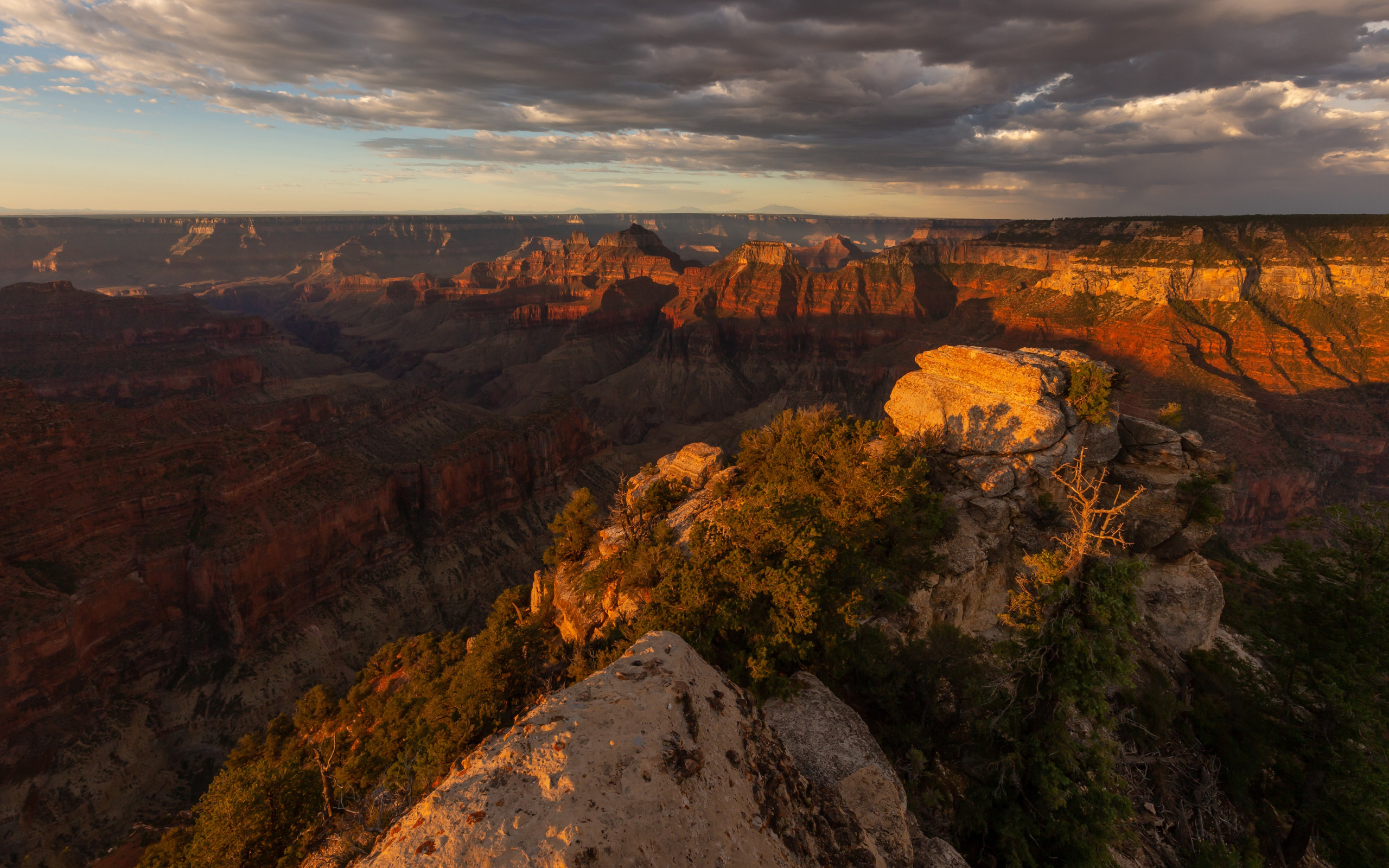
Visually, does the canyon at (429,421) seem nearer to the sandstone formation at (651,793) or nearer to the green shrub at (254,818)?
the sandstone formation at (651,793)

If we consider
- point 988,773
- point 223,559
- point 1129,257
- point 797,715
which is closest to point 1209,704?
point 988,773

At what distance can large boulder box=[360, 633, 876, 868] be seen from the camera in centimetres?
763

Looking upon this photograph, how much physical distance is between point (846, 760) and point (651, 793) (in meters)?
6.14

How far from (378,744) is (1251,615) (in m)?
33.8

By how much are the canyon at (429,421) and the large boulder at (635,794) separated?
16008 mm

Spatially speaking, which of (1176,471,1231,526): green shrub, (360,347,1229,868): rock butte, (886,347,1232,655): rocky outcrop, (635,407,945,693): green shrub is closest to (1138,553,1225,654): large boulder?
(886,347,1232,655): rocky outcrop

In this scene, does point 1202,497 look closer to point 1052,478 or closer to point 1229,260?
point 1052,478

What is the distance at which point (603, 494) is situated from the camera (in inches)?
3241

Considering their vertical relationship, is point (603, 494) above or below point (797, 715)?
below

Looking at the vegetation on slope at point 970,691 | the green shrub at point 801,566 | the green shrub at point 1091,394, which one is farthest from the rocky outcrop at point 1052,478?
the green shrub at point 801,566

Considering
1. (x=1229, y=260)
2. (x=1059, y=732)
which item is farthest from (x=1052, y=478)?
(x=1229, y=260)

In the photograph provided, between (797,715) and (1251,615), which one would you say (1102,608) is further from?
(1251,615)

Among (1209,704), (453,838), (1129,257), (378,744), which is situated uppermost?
(1129,257)

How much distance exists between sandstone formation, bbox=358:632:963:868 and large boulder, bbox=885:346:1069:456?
752 inches
